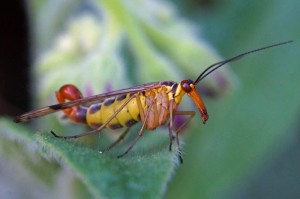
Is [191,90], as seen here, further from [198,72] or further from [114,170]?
[114,170]

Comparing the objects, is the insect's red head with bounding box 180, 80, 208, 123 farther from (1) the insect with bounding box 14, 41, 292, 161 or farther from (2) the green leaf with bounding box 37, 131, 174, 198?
(2) the green leaf with bounding box 37, 131, 174, 198

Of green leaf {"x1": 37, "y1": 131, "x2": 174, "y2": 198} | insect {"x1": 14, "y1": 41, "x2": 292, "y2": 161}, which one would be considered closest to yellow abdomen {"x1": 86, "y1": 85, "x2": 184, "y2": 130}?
insect {"x1": 14, "y1": 41, "x2": 292, "y2": 161}

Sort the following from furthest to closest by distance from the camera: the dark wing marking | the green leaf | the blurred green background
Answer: the blurred green background, the dark wing marking, the green leaf

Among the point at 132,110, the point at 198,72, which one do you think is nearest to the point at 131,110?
the point at 132,110

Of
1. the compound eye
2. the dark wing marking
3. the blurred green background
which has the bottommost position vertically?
the dark wing marking

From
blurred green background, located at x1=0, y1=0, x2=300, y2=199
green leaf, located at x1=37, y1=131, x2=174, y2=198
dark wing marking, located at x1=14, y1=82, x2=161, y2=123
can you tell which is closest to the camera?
green leaf, located at x1=37, y1=131, x2=174, y2=198

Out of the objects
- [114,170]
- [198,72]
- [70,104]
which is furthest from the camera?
[198,72]

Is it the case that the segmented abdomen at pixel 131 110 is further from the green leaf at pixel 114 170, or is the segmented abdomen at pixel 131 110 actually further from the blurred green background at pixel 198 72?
the green leaf at pixel 114 170

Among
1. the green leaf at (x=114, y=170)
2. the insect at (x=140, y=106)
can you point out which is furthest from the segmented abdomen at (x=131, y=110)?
the green leaf at (x=114, y=170)
